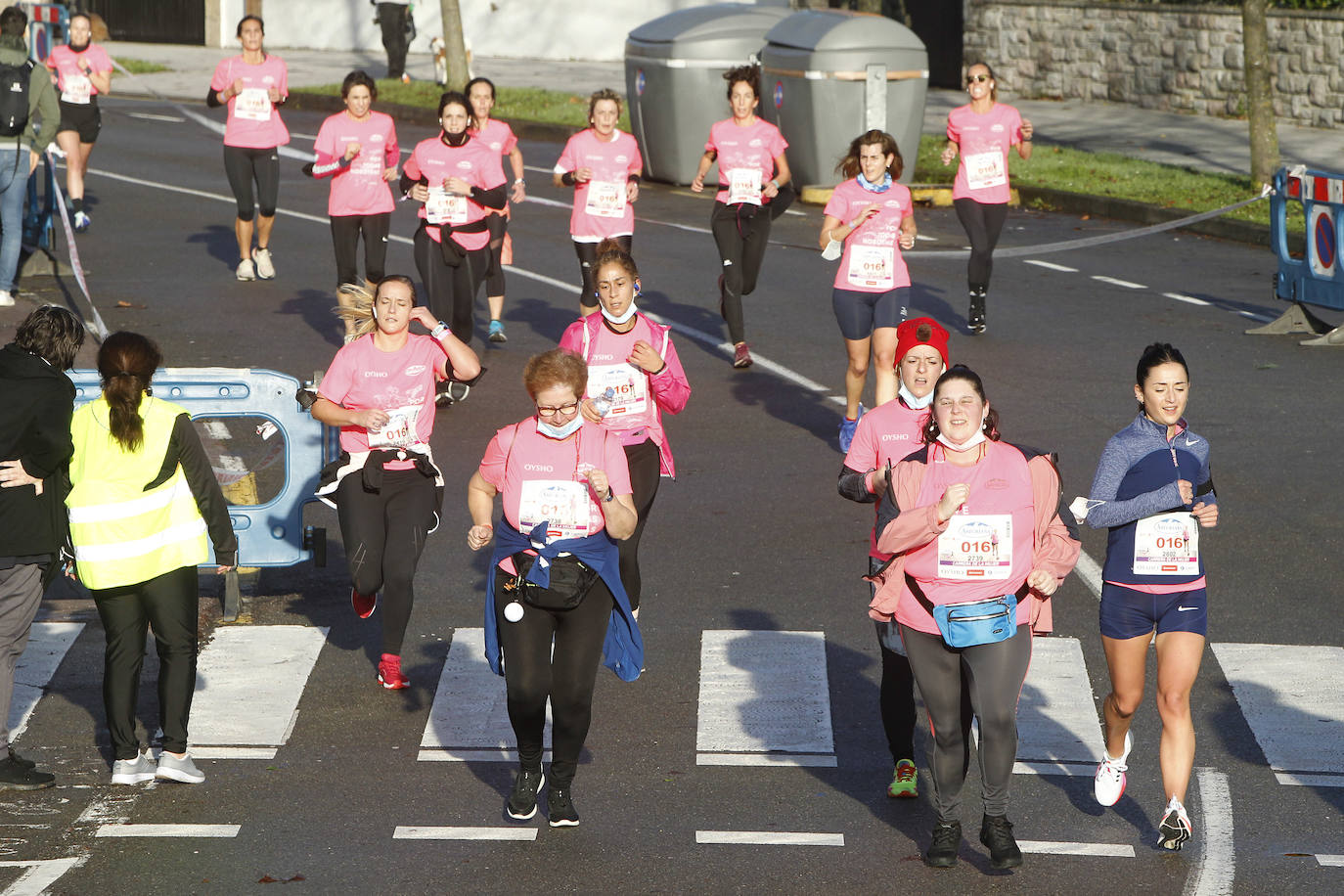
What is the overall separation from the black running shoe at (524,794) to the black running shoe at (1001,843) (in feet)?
5.29

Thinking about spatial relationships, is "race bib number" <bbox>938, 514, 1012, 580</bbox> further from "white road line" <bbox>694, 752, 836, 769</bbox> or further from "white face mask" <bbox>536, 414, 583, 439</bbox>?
"white road line" <bbox>694, 752, 836, 769</bbox>

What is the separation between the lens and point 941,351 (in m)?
7.44

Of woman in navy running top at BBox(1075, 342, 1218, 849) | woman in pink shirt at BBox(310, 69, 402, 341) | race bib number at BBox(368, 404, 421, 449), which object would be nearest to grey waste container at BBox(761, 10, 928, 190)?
woman in pink shirt at BBox(310, 69, 402, 341)

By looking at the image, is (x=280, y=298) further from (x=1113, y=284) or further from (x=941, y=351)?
(x=941, y=351)

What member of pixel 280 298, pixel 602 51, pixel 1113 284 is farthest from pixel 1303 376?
pixel 602 51

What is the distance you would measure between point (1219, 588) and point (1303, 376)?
16.9 feet

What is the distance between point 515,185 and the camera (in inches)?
593

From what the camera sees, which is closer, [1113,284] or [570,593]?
[570,593]

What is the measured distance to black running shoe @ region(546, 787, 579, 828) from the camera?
6.91m

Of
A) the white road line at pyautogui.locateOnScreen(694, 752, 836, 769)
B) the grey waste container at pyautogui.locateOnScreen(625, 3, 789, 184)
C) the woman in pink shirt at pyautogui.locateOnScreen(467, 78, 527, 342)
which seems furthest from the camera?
the grey waste container at pyautogui.locateOnScreen(625, 3, 789, 184)

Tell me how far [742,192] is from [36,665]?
7.47m

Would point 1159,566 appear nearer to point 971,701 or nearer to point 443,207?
point 971,701

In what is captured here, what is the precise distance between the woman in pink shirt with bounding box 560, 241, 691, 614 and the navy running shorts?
251 cm

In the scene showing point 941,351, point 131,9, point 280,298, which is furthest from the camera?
point 131,9
